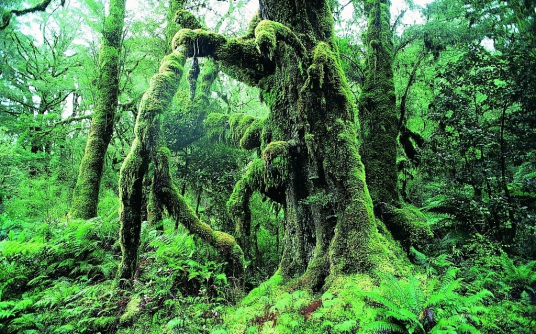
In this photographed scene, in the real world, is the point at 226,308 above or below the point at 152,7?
below

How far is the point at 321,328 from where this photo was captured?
3.43 m

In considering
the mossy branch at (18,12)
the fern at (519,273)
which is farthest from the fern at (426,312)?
the mossy branch at (18,12)

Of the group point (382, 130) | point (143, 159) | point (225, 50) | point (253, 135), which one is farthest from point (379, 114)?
point (143, 159)


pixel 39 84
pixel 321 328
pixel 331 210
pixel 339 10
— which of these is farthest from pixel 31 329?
pixel 39 84

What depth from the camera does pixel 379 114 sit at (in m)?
7.31

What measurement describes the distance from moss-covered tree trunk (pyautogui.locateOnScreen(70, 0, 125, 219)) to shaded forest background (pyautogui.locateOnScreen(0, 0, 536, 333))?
0.19 feet

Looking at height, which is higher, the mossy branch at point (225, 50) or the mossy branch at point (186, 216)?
the mossy branch at point (225, 50)

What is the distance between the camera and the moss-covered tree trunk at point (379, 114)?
22.5ft

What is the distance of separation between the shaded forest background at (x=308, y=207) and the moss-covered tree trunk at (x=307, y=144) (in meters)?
0.05

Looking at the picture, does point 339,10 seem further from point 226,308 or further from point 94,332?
point 94,332

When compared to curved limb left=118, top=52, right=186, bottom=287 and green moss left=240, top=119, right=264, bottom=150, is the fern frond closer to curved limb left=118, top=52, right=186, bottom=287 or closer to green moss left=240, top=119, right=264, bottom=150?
curved limb left=118, top=52, right=186, bottom=287

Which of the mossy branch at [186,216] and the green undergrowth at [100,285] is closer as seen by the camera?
the green undergrowth at [100,285]

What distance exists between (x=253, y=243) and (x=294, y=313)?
7.04 metres

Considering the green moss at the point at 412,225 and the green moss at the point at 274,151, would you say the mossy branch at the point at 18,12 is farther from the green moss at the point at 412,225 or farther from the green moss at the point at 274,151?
the green moss at the point at 412,225
